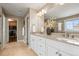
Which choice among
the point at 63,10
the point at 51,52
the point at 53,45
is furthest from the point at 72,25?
the point at 51,52

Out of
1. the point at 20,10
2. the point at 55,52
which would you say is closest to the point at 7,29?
the point at 20,10

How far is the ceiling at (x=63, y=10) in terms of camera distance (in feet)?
6.47

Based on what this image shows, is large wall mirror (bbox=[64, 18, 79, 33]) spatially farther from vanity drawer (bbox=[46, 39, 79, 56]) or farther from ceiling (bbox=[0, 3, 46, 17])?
ceiling (bbox=[0, 3, 46, 17])

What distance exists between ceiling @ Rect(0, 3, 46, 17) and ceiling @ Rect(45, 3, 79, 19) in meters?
0.23

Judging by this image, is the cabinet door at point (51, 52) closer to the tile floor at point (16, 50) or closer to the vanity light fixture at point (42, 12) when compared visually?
the tile floor at point (16, 50)

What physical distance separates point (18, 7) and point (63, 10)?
77 centimetres

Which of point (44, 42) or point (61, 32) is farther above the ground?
point (61, 32)

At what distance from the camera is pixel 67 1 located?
77.1 inches

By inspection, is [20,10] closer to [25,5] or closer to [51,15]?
[25,5]

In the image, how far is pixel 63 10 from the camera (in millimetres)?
2104

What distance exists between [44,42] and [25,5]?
0.73 metres

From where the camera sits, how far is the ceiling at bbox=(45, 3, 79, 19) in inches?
77.6

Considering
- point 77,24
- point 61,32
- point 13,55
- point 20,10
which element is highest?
point 20,10

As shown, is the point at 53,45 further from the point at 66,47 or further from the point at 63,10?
the point at 63,10
